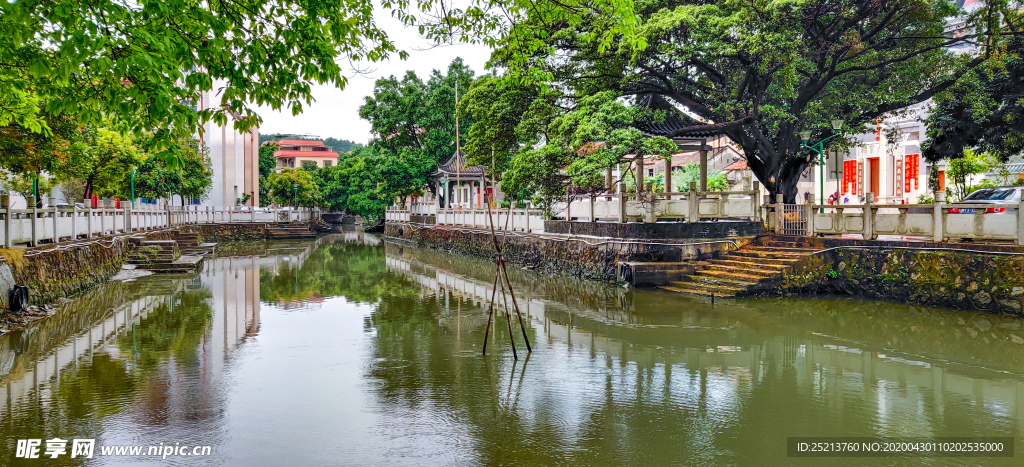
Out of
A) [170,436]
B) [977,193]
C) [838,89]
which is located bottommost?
[170,436]

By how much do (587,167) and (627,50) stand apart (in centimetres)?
276

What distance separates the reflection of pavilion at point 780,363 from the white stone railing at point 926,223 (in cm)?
366

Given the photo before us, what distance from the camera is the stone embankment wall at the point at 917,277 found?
12.1 meters

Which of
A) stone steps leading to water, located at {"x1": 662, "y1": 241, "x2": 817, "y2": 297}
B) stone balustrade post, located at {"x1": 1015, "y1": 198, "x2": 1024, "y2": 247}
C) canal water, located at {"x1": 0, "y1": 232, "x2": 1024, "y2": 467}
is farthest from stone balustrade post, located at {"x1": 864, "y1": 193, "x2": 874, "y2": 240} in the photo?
stone balustrade post, located at {"x1": 1015, "y1": 198, "x2": 1024, "y2": 247}

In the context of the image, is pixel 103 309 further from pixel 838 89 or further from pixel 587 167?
pixel 838 89

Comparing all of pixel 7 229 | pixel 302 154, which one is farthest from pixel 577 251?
pixel 302 154

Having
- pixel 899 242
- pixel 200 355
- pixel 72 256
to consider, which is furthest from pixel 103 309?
pixel 899 242

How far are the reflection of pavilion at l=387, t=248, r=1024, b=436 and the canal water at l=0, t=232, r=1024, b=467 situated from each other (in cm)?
4

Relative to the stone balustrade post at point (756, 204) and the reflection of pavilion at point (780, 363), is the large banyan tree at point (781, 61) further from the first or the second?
the reflection of pavilion at point (780, 363)

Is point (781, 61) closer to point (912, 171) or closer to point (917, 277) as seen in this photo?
point (917, 277)

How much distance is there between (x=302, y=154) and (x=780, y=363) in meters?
87.2

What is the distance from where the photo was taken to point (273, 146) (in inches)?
2805

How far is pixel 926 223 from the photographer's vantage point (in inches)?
536

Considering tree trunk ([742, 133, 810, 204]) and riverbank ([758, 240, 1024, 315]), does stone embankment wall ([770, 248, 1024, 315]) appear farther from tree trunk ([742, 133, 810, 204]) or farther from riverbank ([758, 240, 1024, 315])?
tree trunk ([742, 133, 810, 204])
